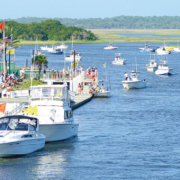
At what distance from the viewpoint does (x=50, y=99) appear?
3372 cm

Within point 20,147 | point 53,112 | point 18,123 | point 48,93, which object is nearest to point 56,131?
point 53,112

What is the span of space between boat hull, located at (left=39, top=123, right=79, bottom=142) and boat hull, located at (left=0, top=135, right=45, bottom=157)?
1.50 meters

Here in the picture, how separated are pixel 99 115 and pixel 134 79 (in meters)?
22.6

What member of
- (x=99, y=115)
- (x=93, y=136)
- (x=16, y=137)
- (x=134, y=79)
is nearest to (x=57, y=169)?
(x=16, y=137)

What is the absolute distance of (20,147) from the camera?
2806 cm

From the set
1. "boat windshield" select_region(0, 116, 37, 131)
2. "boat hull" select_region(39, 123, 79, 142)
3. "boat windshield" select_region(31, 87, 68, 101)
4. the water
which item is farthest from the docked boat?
"boat windshield" select_region(0, 116, 37, 131)

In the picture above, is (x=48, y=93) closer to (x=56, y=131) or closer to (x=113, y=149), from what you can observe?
(x=56, y=131)

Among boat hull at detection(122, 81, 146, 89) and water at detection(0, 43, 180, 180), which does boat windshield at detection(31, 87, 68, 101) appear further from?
boat hull at detection(122, 81, 146, 89)

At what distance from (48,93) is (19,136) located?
263 inches

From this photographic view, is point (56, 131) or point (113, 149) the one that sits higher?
point (56, 131)

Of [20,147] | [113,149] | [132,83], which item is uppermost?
[20,147]

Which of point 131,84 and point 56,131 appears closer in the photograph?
point 56,131

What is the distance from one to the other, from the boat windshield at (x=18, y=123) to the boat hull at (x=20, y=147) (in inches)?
32.7

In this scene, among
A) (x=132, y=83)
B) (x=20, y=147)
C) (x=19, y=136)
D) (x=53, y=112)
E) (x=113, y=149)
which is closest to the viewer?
(x=19, y=136)
